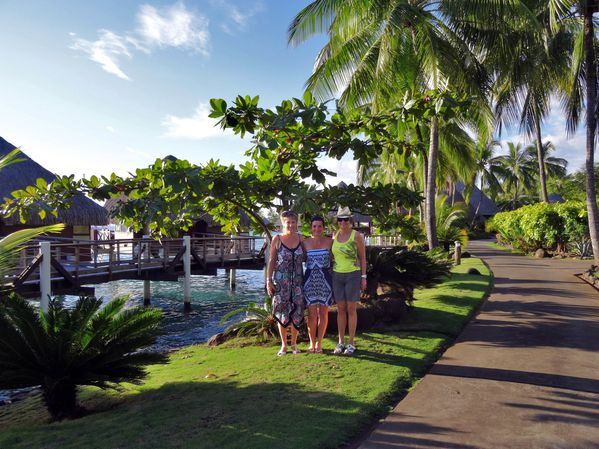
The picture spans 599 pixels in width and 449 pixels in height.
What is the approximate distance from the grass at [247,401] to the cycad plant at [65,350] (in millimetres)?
268

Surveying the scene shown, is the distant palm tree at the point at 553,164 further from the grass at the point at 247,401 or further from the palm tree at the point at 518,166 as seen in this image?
the grass at the point at 247,401

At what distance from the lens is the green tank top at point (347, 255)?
552cm

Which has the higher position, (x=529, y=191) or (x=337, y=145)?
(x=529, y=191)

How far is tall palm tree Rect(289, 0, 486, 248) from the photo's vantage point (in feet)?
42.8

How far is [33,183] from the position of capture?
1823 cm

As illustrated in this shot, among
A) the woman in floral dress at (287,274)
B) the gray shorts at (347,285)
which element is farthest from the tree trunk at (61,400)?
the gray shorts at (347,285)

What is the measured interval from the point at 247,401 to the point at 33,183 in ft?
56.4

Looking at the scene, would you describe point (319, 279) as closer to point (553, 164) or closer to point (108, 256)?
point (108, 256)

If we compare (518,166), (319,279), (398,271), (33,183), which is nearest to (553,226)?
(398,271)

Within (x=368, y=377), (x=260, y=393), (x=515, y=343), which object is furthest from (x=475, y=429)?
(x=515, y=343)

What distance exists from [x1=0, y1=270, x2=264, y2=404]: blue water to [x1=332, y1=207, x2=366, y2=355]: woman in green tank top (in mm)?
5196

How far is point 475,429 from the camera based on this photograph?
11.3 ft

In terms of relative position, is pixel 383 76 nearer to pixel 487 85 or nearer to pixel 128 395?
pixel 487 85

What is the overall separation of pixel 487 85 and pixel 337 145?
11.2 meters
